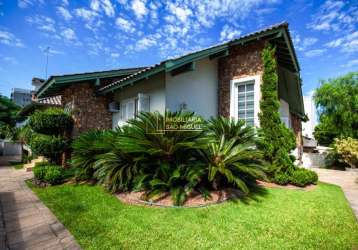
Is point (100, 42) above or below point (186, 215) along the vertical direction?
above

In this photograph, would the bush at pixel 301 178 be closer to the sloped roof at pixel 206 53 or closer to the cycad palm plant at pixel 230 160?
the cycad palm plant at pixel 230 160

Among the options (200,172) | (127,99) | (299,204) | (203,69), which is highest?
(203,69)

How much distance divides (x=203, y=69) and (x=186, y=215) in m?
6.53

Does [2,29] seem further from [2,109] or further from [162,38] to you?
[2,109]

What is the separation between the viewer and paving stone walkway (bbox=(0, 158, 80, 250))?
126 inches

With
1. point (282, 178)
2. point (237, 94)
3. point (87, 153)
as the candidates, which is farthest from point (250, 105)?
point (87, 153)

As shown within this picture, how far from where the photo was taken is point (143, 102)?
28.2ft

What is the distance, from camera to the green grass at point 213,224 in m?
3.31

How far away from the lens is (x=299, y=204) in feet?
17.4

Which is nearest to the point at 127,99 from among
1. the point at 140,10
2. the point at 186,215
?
the point at 140,10

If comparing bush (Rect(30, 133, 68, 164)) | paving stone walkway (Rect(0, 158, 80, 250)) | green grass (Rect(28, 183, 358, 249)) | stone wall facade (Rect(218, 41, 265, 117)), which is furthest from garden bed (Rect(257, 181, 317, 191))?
bush (Rect(30, 133, 68, 164))

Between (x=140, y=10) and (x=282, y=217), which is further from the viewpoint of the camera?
(x=140, y=10)

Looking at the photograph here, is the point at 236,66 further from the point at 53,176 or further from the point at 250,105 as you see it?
the point at 53,176

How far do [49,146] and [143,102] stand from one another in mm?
4082
